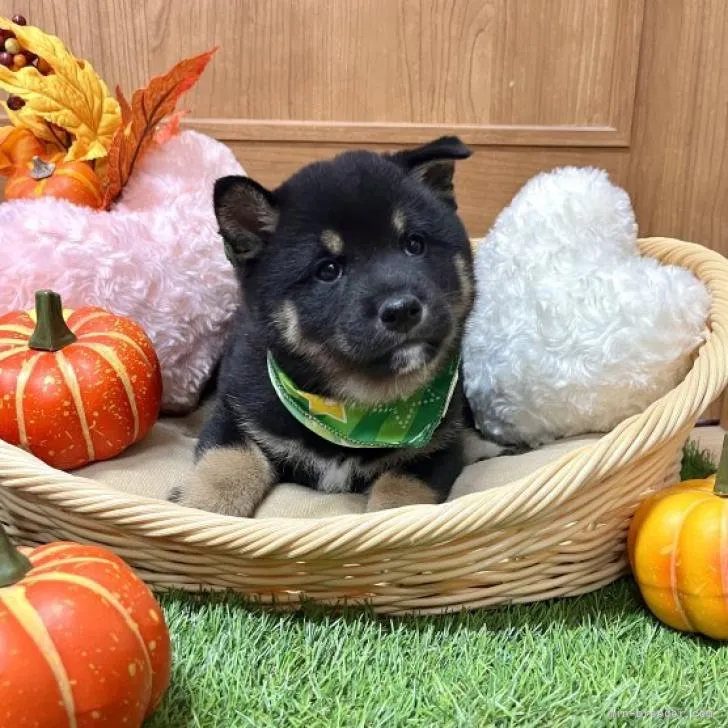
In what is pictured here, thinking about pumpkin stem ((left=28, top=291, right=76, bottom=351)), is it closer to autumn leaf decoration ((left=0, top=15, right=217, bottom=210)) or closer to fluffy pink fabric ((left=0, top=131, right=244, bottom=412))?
fluffy pink fabric ((left=0, top=131, right=244, bottom=412))

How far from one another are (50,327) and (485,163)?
1.47 m

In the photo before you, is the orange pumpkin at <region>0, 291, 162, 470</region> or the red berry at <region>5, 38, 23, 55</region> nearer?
the orange pumpkin at <region>0, 291, 162, 470</region>

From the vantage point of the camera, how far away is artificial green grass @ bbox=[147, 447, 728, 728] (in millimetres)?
1213

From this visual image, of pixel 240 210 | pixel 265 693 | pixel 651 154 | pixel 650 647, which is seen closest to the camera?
pixel 265 693

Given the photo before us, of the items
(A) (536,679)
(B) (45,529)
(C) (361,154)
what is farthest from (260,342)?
(A) (536,679)

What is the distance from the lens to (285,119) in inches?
100

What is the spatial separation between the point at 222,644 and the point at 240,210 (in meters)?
0.74

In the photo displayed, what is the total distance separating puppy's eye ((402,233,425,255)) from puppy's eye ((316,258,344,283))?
128 mm

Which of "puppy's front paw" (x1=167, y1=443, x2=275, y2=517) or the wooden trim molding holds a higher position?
the wooden trim molding

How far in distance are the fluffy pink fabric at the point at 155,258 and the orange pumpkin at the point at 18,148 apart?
0.29m

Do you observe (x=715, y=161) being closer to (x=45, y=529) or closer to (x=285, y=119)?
(x=285, y=119)

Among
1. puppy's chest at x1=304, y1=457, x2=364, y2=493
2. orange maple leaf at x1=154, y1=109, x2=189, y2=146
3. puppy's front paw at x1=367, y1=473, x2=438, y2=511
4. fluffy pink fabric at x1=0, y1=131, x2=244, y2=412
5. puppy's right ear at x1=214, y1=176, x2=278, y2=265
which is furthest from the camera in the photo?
orange maple leaf at x1=154, y1=109, x2=189, y2=146

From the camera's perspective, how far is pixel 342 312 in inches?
56.4

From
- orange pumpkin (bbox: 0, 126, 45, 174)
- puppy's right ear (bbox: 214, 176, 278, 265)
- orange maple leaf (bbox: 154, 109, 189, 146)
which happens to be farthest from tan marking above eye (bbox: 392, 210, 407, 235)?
orange pumpkin (bbox: 0, 126, 45, 174)
